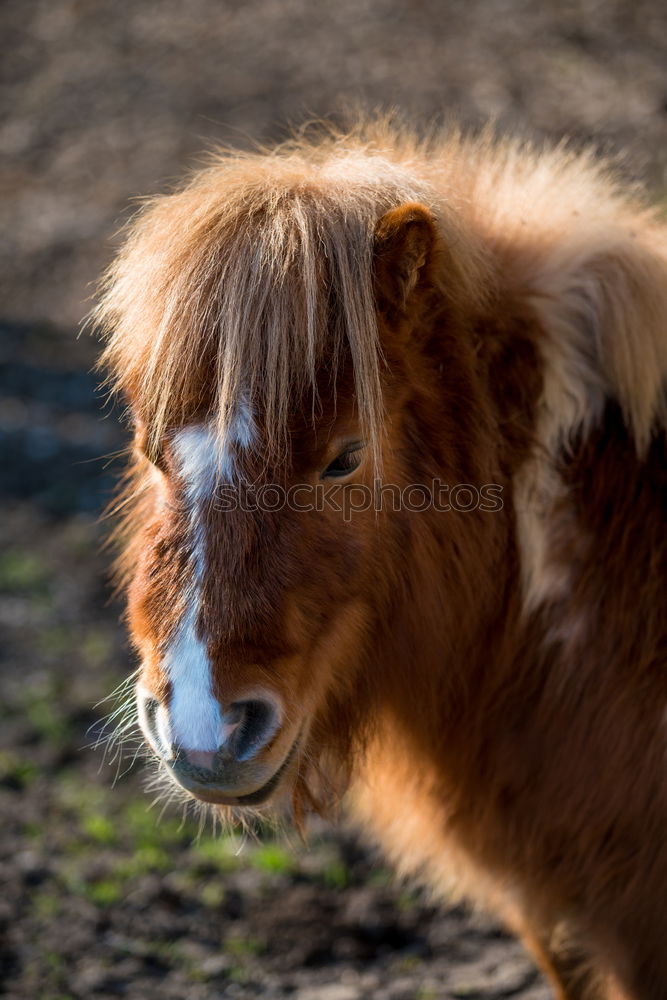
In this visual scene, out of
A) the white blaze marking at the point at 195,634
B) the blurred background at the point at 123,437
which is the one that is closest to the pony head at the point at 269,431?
the white blaze marking at the point at 195,634

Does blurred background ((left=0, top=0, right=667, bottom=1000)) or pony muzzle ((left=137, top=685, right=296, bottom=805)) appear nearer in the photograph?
pony muzzle ((left=137, top=685, right=296, bottom=805))

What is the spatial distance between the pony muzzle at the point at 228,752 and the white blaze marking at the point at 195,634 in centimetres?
1

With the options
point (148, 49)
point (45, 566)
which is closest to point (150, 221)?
point (45, 566)

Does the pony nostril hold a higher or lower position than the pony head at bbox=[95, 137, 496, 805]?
lower

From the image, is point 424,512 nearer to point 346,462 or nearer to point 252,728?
point 346,462

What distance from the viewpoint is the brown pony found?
77.7 inches

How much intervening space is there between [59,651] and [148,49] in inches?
274

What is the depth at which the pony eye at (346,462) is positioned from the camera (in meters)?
2.06

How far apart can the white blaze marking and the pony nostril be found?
0.04 m

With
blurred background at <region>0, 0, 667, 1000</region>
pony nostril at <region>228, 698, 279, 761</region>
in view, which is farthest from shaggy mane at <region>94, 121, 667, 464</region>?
blurred background at <region>0, 0, 667, 1000</region>

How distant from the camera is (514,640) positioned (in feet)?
8.06

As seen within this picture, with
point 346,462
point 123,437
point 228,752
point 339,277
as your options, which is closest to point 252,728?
point 228,752

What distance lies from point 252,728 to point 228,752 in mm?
86

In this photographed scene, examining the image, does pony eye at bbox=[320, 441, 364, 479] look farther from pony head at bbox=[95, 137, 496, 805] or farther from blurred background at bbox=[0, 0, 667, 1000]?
blurred background at bbox=[0, 0, 667, 1000]
